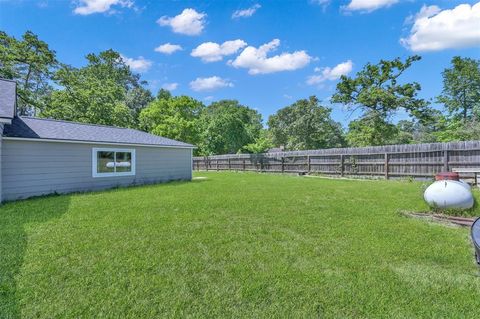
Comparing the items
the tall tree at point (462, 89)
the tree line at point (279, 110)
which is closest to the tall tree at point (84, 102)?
the tree line at point (279, 110)

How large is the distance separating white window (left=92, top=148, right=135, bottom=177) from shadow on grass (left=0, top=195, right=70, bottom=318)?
220 centimetres

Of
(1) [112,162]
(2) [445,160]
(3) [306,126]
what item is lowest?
(1) [112,162]

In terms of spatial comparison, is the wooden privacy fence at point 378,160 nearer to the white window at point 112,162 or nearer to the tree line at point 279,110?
the tree line at point 279,110

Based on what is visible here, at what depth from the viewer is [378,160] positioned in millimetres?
13117

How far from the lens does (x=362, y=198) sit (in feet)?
25.2

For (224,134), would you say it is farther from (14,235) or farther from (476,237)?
(476,237)

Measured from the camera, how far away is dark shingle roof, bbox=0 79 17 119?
7586mm

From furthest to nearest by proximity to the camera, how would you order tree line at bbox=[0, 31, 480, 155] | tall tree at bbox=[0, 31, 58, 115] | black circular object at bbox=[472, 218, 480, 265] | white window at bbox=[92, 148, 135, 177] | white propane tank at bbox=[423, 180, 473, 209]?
tree line at bbox=[0, 31, 480, 155]
tall tree at bbox=[0, 31, 58, 115]
white window at bbox=[92, 148, 135, 177]
white propane tank at bbox=[423, 180, 473, 209]
black circular object at bbox=[472, 218, 480, 265]

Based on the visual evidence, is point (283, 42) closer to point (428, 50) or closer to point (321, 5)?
point (321, 5)

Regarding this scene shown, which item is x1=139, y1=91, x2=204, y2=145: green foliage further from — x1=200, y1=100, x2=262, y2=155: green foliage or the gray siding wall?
the gray siding wall

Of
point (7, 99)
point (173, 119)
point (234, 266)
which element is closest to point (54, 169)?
point (7, 99)

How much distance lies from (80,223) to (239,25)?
13.5 metres

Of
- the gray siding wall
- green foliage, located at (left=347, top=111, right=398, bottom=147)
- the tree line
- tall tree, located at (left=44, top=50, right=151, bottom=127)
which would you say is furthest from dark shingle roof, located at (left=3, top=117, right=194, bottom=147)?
green foliage, located at (left=347, top=111, right=398, bottom=147)

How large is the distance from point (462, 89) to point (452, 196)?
27741 mm
